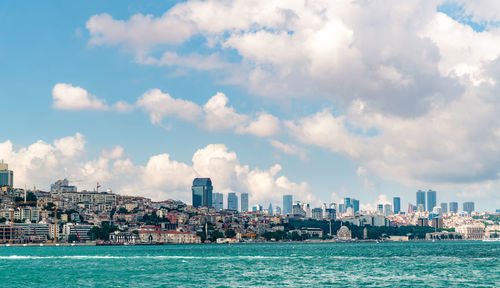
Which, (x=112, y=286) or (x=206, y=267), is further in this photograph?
(x=206, y=267)

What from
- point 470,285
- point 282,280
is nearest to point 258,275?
point 282,280

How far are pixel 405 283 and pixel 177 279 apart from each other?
25565mm

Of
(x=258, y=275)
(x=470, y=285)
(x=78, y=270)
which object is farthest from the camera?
(x=78, y=270)

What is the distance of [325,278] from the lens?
77562mm

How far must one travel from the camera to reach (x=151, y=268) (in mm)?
96312

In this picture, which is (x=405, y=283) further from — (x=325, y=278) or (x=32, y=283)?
(x=32, y=283)

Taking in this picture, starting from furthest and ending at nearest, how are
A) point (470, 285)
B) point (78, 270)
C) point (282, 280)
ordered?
point (78, 270), point (282, 280), point (470, 285)

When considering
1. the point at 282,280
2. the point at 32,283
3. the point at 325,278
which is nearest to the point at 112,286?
the point at 32,283

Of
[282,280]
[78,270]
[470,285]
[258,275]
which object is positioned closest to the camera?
[470,285]

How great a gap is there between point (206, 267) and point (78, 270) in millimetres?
18063

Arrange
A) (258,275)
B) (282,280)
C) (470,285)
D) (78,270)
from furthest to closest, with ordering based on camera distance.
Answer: (78,270) → (258,275) → (282,280) → (470,285)

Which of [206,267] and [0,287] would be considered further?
[206,267]

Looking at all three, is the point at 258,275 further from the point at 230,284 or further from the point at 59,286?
the point at 59,286

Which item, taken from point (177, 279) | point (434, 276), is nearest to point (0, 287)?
point (177, 279)
